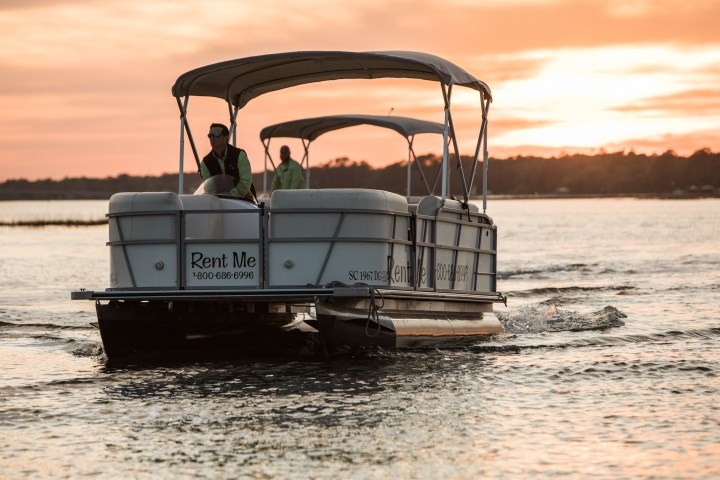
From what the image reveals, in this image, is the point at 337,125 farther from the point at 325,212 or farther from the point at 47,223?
the point at 47,223

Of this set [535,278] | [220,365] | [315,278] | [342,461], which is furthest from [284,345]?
[535,278]

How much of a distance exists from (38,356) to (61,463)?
602cm

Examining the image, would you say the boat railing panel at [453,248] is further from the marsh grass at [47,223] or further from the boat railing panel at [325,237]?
the marsh grass at [47,223]

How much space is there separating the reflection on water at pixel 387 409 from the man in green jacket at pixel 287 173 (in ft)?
11.4

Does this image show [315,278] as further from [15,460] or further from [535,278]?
[535,278]

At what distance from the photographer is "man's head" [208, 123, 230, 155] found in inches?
488

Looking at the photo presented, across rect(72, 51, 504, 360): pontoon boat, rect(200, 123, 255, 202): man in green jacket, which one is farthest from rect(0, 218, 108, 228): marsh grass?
rect(200, 123, 255, 202): man in green jacket

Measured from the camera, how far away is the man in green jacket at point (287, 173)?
16141mm

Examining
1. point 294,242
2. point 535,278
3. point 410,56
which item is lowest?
point 535,278

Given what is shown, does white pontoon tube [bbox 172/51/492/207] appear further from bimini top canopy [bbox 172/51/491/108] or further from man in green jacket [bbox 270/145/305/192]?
man in green jacket [bbox 270/145/305/192]

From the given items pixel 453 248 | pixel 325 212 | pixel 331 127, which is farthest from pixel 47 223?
pixel 325 212

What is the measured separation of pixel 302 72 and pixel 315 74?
0.70 ft

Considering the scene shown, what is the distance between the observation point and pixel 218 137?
12.4 m

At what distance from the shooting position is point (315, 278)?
11.1 meters
